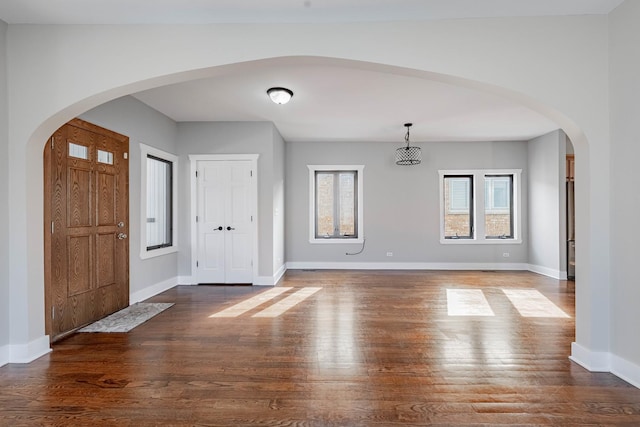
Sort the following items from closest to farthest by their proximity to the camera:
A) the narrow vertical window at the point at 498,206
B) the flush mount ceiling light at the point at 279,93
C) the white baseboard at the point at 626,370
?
the white baseboard at the point at 626,370 < the flush mount ceiling light at the point at 279,93 < the narrow vertical window at the point at 498,206

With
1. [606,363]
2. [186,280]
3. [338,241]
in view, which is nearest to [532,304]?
[606,363]

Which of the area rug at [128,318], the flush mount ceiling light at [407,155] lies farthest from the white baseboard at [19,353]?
the flush mount ceiling light at [407,155]

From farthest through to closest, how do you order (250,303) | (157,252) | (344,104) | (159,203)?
(159,203), (157,252), (344,104), (250,303)

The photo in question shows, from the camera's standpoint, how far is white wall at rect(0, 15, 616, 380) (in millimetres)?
2723

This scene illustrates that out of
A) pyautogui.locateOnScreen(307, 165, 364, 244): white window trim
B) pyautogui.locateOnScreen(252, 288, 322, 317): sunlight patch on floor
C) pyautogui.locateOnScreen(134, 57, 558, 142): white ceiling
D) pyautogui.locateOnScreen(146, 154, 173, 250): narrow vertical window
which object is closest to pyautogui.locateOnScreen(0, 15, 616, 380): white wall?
pyautogui.locateOnScreen(134, 57, 558, 142): white ceiling

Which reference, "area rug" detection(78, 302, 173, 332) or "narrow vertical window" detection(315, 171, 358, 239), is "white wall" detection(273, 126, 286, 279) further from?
"area rug" detection(78, 302, 173, 332)

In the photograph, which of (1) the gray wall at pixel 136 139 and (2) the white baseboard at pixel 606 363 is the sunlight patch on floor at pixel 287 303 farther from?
(2) the white baseboard at pixel 606 363

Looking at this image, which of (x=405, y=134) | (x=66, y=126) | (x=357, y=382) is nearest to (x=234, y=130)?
(x=66, y=126)

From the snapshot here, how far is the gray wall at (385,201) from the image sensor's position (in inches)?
298

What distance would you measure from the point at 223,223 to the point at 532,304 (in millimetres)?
4535

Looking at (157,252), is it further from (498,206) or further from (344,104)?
(498,206)

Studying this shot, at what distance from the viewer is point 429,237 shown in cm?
757

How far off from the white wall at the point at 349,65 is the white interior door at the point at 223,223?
2995 millimetres

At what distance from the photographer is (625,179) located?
256 centimetres
